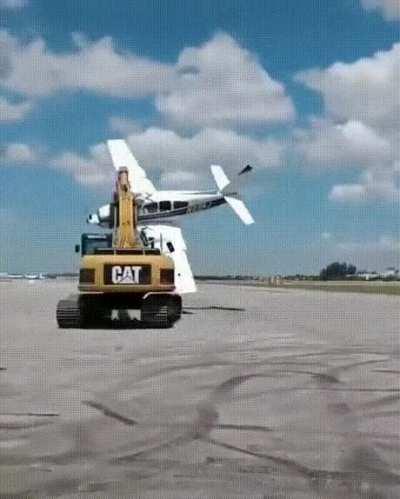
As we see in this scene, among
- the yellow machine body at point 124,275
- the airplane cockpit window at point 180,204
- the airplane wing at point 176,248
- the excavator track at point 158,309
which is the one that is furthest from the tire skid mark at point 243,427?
the airplane cockpit window at point 180,204

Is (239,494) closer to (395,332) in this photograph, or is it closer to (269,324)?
(395,332)

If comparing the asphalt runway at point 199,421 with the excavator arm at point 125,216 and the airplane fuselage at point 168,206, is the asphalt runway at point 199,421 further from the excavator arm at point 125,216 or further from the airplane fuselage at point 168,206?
the airplane fuselage at point 168,206

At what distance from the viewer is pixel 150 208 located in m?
35.8

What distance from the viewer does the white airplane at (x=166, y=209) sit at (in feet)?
106

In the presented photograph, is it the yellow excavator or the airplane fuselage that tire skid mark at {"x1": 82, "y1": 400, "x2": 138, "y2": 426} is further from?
the airplane fuselage

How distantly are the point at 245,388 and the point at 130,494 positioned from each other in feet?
18.0

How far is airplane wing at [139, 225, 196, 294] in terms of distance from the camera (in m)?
31.9

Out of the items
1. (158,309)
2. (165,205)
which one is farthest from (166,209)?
(158,309)

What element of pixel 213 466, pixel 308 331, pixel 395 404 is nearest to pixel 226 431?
pixel 213 466

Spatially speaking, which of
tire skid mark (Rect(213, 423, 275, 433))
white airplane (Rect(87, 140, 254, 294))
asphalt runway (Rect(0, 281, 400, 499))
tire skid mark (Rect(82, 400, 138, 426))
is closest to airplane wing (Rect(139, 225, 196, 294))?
white airplane (Rect(87, 140, 254, 294))

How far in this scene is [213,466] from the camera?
6.97 metres

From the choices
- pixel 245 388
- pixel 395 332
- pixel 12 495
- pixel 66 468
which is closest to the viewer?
pixel 12 495

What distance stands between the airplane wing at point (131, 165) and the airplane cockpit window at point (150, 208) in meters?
1.32

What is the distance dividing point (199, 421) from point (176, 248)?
83.7ft
